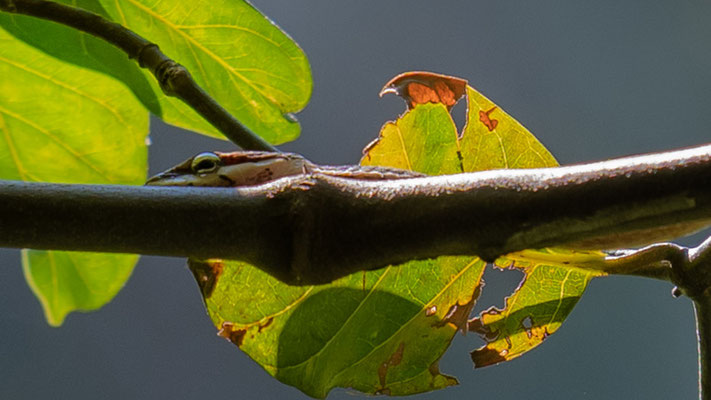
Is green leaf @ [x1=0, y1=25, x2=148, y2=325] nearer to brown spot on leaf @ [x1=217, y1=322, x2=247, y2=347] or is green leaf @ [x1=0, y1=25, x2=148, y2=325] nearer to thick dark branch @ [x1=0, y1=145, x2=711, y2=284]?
brown spot on leaf @ [x1=217, y1=322, x2=247, y2=347]

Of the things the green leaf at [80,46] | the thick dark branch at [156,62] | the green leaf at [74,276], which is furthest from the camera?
the green leaf at [74,276]

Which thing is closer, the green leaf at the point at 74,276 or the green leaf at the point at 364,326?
the green leaf at the point at 364,326

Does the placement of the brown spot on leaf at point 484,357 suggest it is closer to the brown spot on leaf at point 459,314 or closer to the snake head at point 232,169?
the brown spot on leaf at point 459,314

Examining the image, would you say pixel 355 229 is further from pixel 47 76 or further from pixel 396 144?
pixel 47 76

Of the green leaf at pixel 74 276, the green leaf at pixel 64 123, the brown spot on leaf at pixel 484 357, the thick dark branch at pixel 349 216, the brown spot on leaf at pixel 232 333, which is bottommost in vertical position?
the brown spot on leaf at pixel 484 357

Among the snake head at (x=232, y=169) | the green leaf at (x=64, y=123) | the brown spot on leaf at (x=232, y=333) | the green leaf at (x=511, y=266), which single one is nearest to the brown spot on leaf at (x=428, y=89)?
the green leaf at (x=511, y=266)

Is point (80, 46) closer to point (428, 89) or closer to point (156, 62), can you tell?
point (156, 62)

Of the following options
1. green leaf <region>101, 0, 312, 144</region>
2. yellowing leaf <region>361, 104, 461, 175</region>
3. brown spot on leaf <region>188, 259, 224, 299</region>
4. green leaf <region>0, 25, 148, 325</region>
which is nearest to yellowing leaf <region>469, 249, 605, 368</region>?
yellowing leaf <region>361, 104, 461, 175</region>
